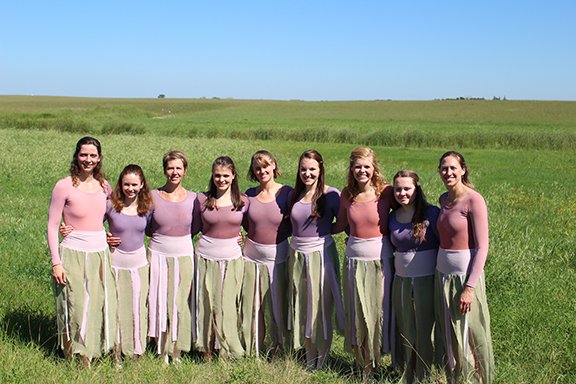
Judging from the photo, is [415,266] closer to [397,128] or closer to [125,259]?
[125,259]

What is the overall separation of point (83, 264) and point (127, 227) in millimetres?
458

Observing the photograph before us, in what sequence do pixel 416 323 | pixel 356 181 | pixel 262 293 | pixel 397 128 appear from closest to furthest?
pixel 416 323 → pixel 356 181 → pixel 262 293 → pixel 397 128

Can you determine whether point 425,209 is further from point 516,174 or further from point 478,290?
point 516,174

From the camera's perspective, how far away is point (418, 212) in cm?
509

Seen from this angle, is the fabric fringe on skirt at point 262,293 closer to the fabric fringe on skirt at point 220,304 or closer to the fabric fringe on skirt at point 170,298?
the fabric fringe on skirt at point 220,304

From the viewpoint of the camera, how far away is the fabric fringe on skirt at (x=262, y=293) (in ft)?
18.6

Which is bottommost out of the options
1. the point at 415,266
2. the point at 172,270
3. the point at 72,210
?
the point at 172,270

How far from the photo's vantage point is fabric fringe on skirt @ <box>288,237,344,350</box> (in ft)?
18.1

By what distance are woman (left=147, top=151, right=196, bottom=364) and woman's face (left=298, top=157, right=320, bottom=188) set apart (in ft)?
3.23

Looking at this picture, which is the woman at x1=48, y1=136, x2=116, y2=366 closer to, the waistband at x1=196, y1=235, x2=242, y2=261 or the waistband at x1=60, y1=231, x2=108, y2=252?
the waistband at x1=60, y1=231, x2=108, y2=252

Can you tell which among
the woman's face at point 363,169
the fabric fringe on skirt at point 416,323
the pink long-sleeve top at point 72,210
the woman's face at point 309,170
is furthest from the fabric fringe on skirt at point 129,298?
the fabric fringe on skirt at point 416,323

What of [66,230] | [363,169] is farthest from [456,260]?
[66,230]

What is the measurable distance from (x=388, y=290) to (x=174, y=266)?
182 centimetres

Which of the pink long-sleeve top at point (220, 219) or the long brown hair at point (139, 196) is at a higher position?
the long brown hair at point (139, 196)
